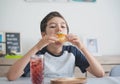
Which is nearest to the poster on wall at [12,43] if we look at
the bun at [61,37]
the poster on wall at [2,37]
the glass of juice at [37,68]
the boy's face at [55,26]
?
the poster on wall at [2,37]

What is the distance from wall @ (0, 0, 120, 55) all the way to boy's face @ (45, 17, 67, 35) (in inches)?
49.2

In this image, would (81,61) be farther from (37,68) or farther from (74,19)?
(74,19)

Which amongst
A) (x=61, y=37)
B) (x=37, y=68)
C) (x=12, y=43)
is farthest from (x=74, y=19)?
(x=37, y=68)

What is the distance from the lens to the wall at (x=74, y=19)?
2.80 meters

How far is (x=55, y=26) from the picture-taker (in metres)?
1.55

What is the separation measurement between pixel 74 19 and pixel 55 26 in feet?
4.54

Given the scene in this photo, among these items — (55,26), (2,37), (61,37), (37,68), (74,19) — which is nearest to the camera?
(37,68)

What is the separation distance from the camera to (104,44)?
296 centimetres

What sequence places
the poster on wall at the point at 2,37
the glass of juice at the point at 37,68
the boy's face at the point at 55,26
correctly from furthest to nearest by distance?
the poster on wall at the point at 2,37 → the boy's face at the point at 55,26 → the glass of juice at the point at 37,68

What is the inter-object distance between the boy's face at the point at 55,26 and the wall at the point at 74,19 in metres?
1.25

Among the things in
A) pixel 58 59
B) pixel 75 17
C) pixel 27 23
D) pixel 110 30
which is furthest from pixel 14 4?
pixel 58 59

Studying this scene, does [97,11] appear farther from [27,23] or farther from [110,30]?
[27,23]

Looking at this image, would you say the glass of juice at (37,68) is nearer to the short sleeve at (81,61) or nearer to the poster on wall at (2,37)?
the short sleeve at (81,61)

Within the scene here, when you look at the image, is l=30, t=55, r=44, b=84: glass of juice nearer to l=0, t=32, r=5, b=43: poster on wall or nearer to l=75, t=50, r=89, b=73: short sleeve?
l=75, t=50, r=89, b=73: short sleeve
